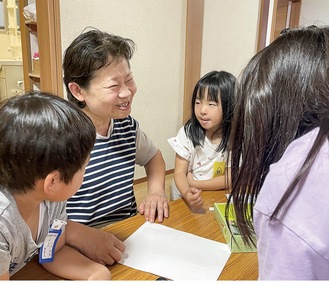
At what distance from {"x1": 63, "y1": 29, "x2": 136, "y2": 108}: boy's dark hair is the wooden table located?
51cm

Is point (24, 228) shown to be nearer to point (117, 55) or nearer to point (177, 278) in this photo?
point (177, 278)

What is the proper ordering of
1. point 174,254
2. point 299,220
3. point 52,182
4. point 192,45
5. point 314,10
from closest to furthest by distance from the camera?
1. point 299,220
2. point 52,182
3. point 174,254
4. point 192,45
5. point 314,10

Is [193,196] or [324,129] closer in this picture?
[324,129]

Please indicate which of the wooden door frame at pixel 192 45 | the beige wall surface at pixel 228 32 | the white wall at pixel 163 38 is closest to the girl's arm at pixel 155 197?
the white wall at pixel 163 38

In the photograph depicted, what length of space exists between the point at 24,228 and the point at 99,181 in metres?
0.46

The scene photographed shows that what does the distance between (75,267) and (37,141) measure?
321 mm

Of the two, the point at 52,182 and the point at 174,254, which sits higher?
the point at 52,182

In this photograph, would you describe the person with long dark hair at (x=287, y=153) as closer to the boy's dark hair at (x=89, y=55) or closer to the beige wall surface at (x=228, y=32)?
the boy's dark hair at (x=89, y=55)

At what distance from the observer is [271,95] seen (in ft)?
1.83

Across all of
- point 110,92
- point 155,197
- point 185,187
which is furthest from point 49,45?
point 155,197

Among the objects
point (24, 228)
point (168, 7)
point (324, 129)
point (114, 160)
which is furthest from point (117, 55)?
point (168, 7)

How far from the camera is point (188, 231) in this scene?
0.96m

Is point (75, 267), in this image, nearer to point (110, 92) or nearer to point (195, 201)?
point (195, 201)

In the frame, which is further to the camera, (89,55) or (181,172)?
(181,172)
